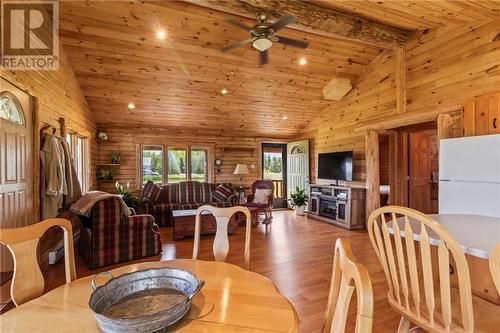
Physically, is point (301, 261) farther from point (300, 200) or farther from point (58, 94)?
point (58, 94)

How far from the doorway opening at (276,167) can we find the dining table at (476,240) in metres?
6.04

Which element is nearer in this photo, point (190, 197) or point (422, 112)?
point (422, 112)

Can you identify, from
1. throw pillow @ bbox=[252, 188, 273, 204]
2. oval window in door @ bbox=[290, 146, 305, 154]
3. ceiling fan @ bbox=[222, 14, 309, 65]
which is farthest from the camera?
oval window in door @ bbox=[290, 146, 305, 154]

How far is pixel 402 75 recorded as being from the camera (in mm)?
4477

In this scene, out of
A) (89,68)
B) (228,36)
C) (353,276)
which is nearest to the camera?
(353,276)

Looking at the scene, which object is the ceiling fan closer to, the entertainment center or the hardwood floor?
the hardwood floor

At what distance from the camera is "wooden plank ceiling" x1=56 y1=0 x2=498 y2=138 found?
11.2 feet

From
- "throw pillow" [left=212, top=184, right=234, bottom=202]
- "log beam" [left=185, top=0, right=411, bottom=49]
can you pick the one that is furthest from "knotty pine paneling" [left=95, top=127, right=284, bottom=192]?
"log beam" [left=185, top=0, right=411, bottom=49]

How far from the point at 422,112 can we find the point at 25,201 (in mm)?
5545

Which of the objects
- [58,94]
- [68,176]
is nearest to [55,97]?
[58,94]

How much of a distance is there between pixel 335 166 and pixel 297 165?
1667 millimetres

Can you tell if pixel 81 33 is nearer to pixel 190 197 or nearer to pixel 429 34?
pixel 190 197

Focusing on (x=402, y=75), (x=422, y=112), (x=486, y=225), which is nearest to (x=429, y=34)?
(x=402, y=75)

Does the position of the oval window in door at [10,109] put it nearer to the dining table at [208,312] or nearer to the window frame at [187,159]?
the dining table at [208,312]
